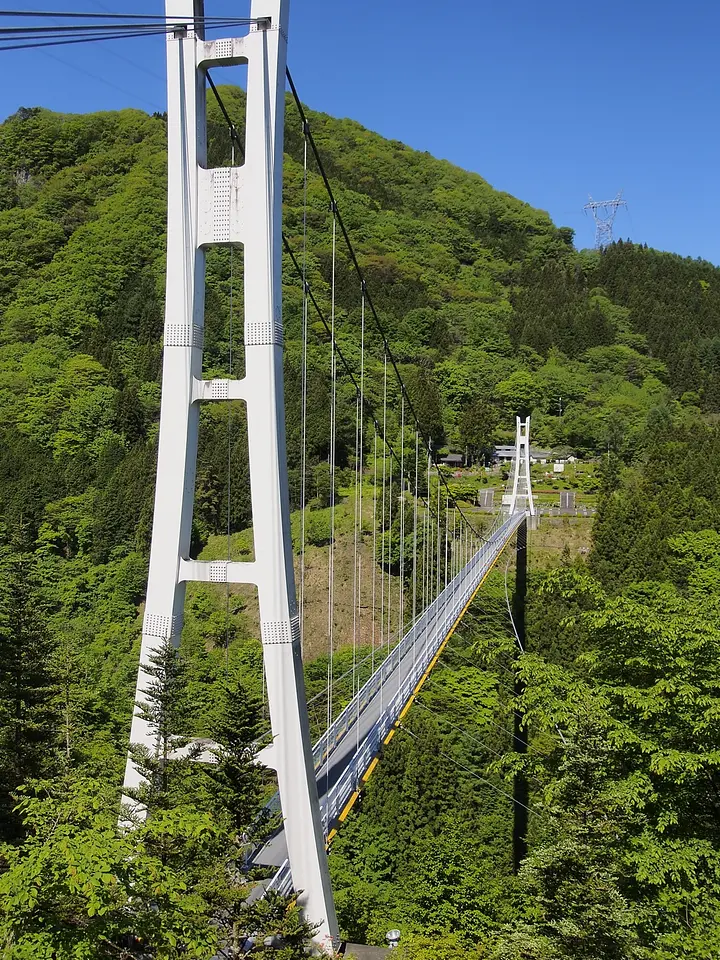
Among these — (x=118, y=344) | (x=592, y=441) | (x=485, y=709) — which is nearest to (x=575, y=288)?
(x=592, y=441)

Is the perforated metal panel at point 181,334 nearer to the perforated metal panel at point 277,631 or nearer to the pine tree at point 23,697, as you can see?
the perforated metal panel at point 277,631

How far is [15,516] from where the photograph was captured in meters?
39.6

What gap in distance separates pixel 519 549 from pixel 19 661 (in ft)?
91.2

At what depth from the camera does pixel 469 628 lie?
29875 millimetres

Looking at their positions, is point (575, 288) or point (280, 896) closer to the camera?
point (280, 896)

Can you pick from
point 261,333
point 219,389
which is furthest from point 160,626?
point 261,333

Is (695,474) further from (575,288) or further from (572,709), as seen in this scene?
(575,288)

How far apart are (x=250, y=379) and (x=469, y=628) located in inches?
983

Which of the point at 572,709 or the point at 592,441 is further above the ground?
the point at 592,441

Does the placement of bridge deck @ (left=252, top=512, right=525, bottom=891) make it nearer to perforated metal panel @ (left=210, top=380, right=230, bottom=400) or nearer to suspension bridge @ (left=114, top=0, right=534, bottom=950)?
suspension bridge @ (left=114, top=0, right=534, bottom=950)

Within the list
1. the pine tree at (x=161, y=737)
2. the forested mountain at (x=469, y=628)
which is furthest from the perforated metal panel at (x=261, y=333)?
the forested mountain at (x=469, y=628)

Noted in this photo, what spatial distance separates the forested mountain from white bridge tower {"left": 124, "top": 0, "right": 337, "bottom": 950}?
0.60 m

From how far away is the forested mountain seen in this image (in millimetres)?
7441

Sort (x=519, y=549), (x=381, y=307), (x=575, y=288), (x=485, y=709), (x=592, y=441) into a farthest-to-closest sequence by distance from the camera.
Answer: (x=575, y=288) → (x=381, y=307) → (x=592, y=441) → (x=519, y=549) → (x=485, y=709)
